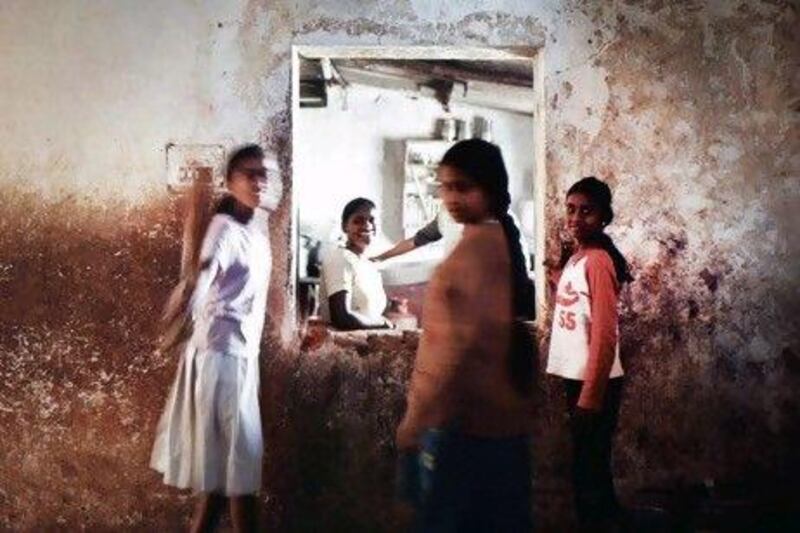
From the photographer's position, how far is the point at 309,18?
4.34m

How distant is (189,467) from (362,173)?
5597 mm

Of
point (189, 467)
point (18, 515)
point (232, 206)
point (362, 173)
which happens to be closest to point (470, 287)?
point (232, 206)

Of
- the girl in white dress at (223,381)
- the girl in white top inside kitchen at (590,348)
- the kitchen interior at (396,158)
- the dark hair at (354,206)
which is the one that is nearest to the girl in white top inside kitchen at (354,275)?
the dark hair at (354,206)

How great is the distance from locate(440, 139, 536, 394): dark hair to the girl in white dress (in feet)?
4.63

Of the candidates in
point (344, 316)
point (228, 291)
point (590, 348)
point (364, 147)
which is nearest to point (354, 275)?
point (344, 316)

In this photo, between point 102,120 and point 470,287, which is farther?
point 102,120

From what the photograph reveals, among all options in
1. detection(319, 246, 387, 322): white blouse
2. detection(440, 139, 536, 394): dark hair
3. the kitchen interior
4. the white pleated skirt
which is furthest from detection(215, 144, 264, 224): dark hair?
the kitchen interior

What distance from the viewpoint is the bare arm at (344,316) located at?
4.73 m

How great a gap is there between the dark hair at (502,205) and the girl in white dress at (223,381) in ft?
4.63

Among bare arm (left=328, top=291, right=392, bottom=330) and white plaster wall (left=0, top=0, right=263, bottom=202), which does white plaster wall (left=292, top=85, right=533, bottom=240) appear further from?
white plaster wall (left=0, top=0, right=263, bottom=202)

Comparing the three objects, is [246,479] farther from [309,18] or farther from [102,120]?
[309,18]

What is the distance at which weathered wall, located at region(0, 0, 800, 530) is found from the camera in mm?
4340

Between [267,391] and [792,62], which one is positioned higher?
[792,62]

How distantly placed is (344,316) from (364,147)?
15.3ft
